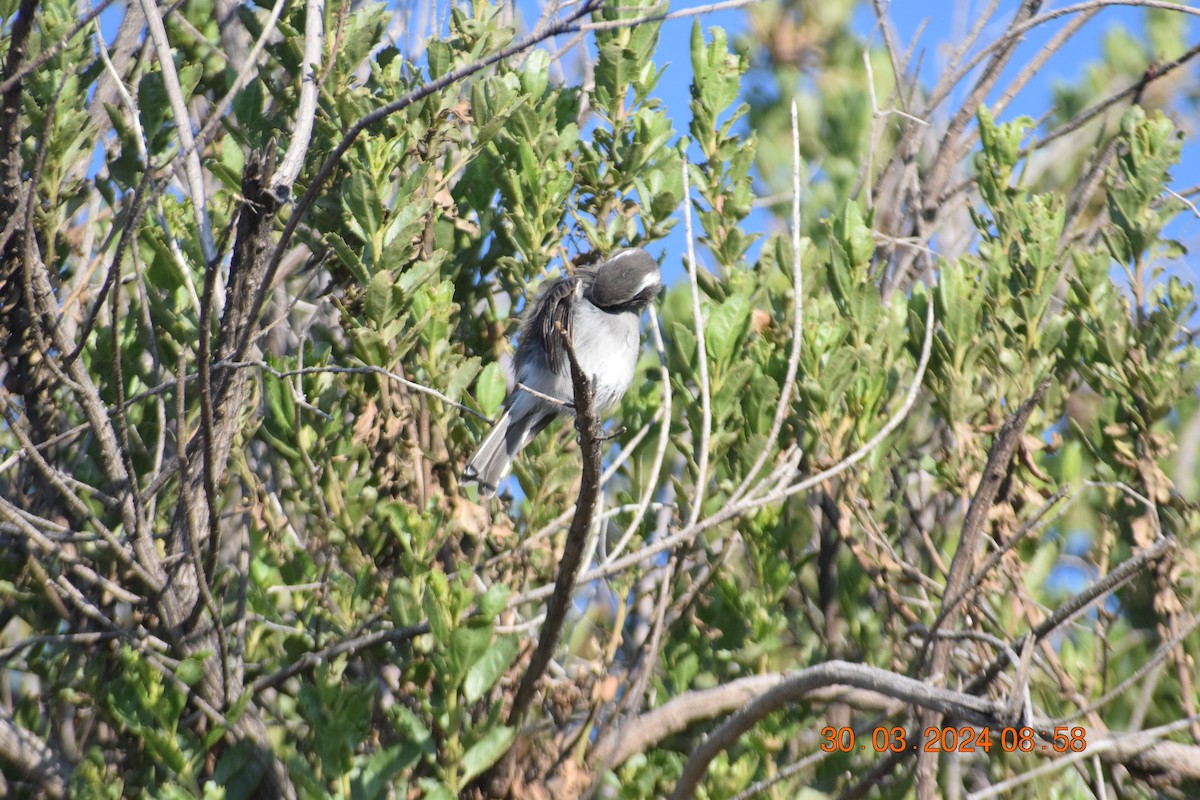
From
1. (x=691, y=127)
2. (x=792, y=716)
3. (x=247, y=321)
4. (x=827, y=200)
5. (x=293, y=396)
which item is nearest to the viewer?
(x=247, y=321)

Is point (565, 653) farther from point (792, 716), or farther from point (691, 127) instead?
point (691, 127)

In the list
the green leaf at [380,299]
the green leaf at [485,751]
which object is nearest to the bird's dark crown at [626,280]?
the green leaf at [380,299]

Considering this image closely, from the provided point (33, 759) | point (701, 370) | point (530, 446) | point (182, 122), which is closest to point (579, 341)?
point (530, 446)

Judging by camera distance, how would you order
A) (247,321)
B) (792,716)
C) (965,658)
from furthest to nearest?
(965,658) → (792,716) → (247,321)

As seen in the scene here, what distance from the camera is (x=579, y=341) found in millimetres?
4207

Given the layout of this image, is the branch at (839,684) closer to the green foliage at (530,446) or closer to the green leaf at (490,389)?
the green foliage at (530,446)

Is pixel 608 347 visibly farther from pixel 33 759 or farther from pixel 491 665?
pixel 33 759

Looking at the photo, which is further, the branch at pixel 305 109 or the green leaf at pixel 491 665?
the green leaf at pixel 491 665

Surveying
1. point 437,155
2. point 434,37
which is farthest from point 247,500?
point 434,37

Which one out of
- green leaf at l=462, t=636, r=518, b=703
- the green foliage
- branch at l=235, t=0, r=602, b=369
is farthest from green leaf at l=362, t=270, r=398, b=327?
green leaf at l=462, t=636, r=518, b=703

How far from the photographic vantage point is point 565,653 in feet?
10.8

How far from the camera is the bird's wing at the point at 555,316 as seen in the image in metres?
3.77

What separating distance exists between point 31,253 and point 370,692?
1.14m

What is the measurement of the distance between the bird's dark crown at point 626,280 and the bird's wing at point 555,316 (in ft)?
0.37
